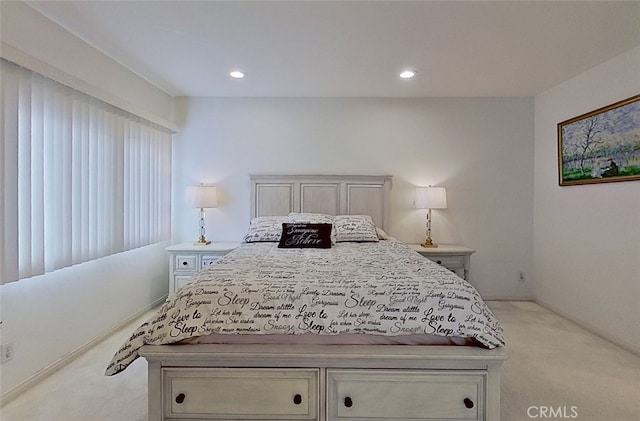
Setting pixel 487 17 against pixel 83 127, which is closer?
pixel 487 17

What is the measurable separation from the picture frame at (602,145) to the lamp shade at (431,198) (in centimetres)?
120

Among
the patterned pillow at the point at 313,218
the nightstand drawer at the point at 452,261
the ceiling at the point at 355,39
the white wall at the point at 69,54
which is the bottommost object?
the nightstand drawer at the point at 452,261

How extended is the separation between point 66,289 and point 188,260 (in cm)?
120

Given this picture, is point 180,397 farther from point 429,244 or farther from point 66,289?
point 429,244

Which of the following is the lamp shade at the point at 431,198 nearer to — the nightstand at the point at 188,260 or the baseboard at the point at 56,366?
the nightstand at the point at 188,260

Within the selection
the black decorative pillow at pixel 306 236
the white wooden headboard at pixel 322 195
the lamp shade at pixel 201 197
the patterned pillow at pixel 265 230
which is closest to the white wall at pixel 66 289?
the lamp shade at pixel 201 197

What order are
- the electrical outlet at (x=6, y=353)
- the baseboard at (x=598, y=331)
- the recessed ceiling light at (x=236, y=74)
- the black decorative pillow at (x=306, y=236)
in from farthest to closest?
the recessed ceiling light at (x=236, y=74), the black decorative pillow at (x=306, y=236), the baseboard at (x=598, y=331), the electrical outlet at (x=6, y=353)

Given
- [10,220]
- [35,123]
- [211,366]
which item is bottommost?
[211,366]

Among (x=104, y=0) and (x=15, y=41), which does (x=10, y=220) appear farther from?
(x=104, y=0)

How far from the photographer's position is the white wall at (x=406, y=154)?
13.8 feet

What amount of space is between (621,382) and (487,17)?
2576 mm

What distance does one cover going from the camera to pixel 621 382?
7.70 feet

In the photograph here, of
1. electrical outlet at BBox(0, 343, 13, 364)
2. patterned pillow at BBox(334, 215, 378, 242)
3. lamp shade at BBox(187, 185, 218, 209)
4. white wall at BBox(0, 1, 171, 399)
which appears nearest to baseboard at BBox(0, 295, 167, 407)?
white wall at BBox(0, 1, 171, 399)

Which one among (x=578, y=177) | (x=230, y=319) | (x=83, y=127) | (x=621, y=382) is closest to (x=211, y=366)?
(x=230, y=319)
